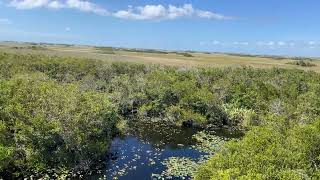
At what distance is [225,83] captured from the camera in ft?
283

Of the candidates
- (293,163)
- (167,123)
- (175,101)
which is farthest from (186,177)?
(175,101)

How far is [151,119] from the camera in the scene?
74375mm

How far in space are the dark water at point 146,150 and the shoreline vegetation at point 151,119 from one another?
7.33 ft

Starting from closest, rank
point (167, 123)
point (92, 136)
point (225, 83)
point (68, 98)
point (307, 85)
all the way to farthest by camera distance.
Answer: point (68, 98) < point (92, 136) < point (167, 123) < point (225, 83) < point (307, 85)

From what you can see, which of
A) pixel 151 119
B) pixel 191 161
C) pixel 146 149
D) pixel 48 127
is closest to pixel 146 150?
pixel 146 149

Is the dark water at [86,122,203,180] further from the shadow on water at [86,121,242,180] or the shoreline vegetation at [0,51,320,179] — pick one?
the shoreline vegetation at [0,51,320,179]

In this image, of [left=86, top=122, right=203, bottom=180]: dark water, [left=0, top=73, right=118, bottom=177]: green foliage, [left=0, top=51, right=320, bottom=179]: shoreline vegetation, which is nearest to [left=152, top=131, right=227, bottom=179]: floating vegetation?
[left=0, top=51, right=320, bottom=179]: shoreline vegetation

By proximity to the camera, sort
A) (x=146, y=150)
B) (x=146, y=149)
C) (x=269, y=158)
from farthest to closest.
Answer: (x=146, y=149), (x=146, y=150), (x=269, y=158)

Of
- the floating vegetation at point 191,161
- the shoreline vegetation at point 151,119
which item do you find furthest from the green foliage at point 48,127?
the floating vegetation at point 191,161

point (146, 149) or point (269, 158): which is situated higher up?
point (269, 158)

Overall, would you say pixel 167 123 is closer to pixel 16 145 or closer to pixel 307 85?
pixel 16 145

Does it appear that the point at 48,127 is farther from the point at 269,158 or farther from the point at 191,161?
the point at 269,158

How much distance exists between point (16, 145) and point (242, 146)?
21.5 metres

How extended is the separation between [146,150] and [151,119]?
1962cm
